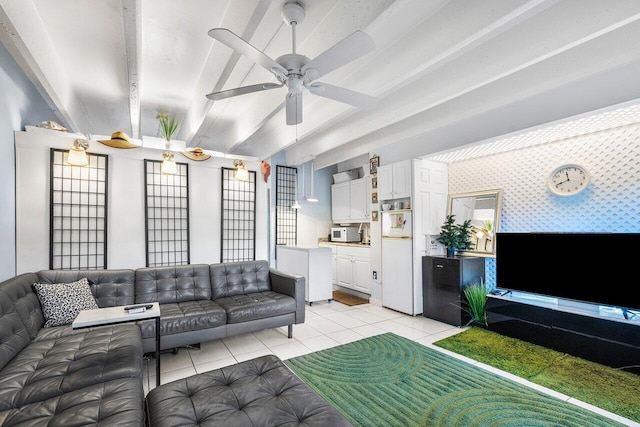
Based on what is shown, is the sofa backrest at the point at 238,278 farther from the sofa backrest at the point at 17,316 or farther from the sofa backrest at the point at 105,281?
the sofa backrest at the point at 17,316

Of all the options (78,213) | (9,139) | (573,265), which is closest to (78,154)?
(9,139)

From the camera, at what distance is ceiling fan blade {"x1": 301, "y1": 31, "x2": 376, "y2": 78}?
181cm

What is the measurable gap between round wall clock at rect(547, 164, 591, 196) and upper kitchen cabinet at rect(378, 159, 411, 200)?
1.70m

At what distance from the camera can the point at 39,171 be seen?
3.25 m

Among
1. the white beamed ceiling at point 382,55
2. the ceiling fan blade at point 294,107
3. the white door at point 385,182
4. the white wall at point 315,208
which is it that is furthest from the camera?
the white wall at point 315,208

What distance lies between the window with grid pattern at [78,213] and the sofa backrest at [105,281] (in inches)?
26.5

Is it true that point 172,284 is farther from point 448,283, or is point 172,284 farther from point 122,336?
point 448,283

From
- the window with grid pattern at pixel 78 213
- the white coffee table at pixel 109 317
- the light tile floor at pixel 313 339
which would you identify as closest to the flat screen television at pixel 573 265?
the light tile floor at pixel 313 339

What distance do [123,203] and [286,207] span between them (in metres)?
3.30

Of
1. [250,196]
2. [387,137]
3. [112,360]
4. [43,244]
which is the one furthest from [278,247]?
[112,360]

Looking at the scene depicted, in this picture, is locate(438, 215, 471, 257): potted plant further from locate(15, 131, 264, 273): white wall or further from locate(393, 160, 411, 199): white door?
locate(15, 131, 264, 273): white wall

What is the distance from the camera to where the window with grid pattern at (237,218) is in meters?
4.52

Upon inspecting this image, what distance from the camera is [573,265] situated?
3096mm

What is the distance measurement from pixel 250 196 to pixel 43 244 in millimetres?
2569
